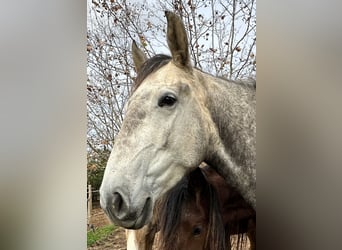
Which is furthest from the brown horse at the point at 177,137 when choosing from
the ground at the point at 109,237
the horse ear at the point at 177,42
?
the ground at the point at 109,237

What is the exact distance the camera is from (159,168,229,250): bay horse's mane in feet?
5.14

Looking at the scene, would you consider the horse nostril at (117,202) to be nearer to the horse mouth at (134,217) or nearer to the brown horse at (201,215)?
the horse mouth at (134,217)

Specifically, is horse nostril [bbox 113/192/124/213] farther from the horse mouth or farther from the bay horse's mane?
the bay horse's mane

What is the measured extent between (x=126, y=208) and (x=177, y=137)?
1.00 feet

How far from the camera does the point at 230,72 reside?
5.22ft

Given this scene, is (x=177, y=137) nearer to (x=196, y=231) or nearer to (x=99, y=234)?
(x=196, y=231)

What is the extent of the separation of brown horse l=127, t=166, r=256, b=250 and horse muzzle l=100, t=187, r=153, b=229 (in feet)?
0.17

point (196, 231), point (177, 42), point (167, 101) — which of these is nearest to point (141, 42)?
point (177, 42)

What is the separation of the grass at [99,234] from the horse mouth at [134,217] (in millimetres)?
103

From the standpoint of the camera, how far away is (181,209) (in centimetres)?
160
